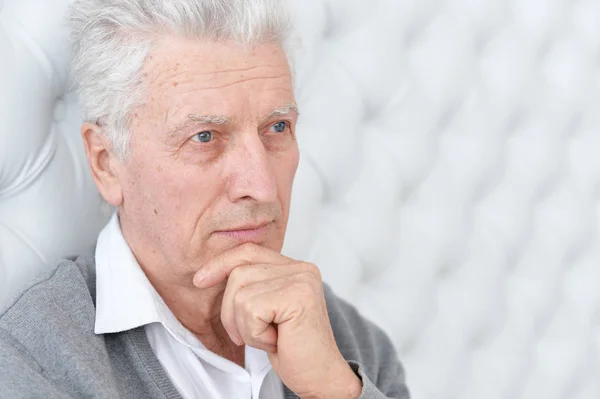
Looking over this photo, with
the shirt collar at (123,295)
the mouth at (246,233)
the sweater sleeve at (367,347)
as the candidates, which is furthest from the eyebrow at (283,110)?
the sweater sleeve at (367,347)

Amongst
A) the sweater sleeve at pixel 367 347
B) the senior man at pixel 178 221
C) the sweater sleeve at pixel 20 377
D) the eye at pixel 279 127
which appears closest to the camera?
the sweater sleeve at pixel 20 377

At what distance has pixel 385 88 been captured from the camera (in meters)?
1.52

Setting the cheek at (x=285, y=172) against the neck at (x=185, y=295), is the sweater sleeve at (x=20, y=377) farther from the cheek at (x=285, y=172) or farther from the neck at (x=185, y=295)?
the cheek at (x=285, y=172)

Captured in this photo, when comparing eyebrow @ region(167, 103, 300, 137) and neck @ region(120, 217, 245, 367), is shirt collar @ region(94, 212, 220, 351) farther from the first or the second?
eyebrow @ region(167, 103, 300, 137)

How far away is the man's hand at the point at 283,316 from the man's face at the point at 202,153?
0.12ft

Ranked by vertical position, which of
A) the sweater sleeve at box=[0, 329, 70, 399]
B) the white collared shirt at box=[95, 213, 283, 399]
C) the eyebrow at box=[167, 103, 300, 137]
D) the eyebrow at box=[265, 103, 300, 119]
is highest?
the eyebrow at box=[265, 103, 300, 119]

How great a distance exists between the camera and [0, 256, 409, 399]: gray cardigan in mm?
913

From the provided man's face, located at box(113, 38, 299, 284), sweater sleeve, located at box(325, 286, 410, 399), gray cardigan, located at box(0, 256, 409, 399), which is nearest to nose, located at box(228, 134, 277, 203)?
man's face, located at box(113, 38, 299, 284)

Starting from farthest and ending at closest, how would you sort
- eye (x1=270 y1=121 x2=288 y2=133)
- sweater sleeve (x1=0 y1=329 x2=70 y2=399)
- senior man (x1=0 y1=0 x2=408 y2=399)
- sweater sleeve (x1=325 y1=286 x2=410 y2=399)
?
sweater sleeve (x1=325 y1=286 x2=410 y2=399) → eye (x1=270 y1=121 x2=288 y2=133) → senior man (x1=0 y1=0 x2=408 y2=399) → sweater sleeve (x1=0 y1=329 x2=70 y2=399)

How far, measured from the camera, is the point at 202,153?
1.03 metres

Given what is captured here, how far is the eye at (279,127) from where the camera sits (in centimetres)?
110

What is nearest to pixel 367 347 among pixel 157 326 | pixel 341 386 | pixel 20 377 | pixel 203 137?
pixel 341 386

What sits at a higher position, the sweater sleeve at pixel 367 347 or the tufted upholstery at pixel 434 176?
the tufted upholstery at pixel 434 176

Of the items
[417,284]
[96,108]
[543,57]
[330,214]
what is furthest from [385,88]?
[96,108]
